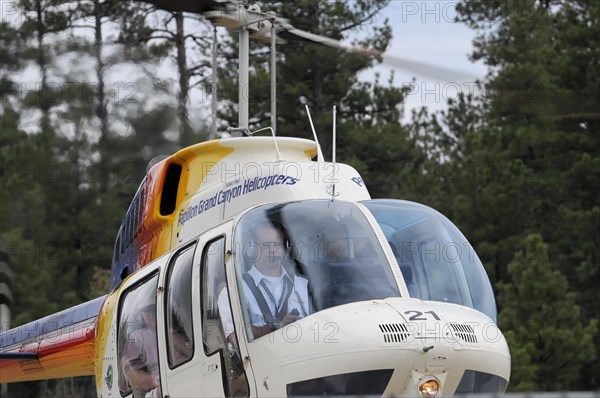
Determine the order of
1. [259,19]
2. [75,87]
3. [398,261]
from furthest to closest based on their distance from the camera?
[75,87] → [259,19] → [398,261]

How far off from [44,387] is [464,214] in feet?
32.8

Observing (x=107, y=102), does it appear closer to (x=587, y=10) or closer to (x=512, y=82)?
(x=512, y=82)

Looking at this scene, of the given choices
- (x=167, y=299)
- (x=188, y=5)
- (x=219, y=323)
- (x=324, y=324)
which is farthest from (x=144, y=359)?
(x=188, y=5)

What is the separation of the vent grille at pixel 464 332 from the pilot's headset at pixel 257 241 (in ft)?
3.57

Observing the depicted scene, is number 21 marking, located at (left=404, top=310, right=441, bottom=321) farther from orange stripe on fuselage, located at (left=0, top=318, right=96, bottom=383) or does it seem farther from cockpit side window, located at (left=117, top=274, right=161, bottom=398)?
orange stripe on fuselage, located at (left=0, top=318, right=96, bottom=383)

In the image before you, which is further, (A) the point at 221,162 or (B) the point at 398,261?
(A) the point at 221,162

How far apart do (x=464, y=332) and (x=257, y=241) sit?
4.50ft

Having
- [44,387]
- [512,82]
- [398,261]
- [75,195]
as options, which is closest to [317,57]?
[512,82]

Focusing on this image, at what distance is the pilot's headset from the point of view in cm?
637

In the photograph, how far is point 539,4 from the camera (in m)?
25.2

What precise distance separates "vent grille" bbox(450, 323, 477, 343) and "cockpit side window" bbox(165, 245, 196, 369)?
5.63ft

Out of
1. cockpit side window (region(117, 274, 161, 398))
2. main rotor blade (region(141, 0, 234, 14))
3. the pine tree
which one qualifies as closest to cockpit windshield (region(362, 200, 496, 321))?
main rotor blade (region(141, 0, 234, 14))

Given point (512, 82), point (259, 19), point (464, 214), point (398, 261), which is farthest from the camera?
point (464, 214)

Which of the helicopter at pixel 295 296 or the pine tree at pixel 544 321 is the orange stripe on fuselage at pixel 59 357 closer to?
the helicopter at pixel 295 296
